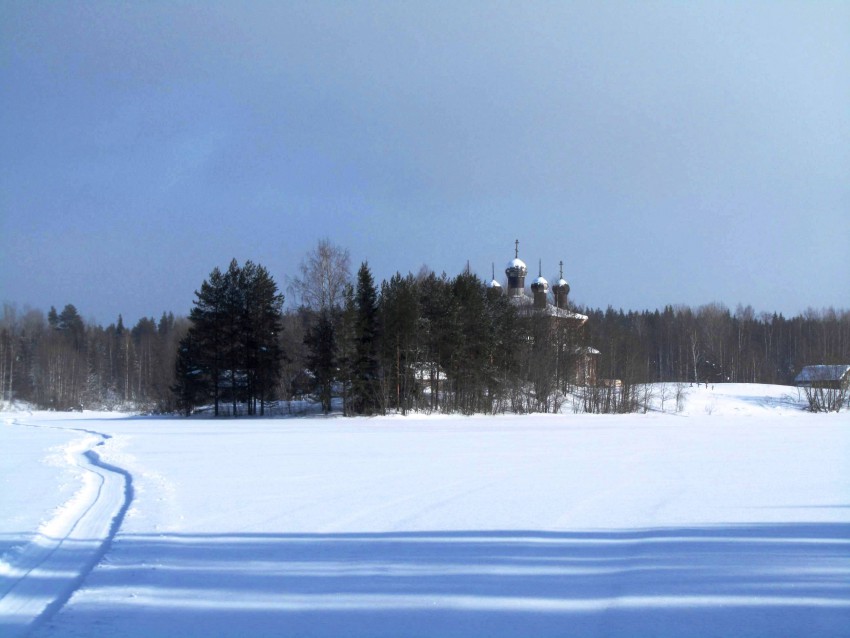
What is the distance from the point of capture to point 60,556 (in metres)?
7.86

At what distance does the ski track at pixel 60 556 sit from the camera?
614 centimetres

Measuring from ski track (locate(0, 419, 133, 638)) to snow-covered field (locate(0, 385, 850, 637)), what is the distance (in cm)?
3

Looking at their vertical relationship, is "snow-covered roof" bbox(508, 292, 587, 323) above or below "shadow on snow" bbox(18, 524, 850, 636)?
above

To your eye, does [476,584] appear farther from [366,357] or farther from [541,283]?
[541,283]

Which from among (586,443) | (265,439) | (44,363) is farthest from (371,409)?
(44,363)

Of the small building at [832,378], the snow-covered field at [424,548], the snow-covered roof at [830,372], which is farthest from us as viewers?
the snow-covered roof at [830,372]

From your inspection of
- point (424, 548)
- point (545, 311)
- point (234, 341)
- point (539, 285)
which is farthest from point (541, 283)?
point (424, 548)

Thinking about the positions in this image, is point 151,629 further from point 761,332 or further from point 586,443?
point 761,332

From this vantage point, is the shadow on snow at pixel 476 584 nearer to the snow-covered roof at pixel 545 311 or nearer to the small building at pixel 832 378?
the snow-covered roof at pixel 545 311

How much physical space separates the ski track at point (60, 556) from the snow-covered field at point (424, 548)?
0.10 feet

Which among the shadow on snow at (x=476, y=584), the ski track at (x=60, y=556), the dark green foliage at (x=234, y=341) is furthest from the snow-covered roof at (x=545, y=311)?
the shadow on snow at (x=476, y=584)

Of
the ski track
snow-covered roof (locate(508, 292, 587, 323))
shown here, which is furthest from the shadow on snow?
snow-covered roof (locate(508, 292, 587, 323))

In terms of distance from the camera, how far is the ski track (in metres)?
6.14

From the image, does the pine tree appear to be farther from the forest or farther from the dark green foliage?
the dark green foliage
